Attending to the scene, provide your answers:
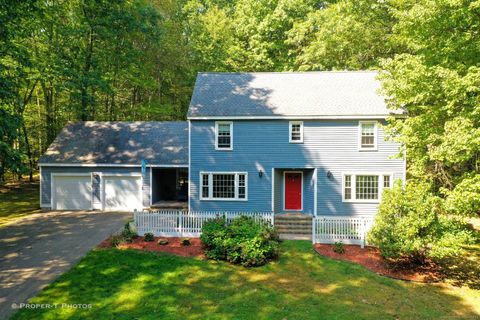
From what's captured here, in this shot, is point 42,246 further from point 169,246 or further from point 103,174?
point 103,174

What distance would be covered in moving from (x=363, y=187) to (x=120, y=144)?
55.6ft

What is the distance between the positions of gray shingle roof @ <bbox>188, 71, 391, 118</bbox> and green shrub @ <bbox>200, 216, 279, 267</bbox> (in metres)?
6.95

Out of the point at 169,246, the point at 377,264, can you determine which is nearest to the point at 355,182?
the point at 377,264

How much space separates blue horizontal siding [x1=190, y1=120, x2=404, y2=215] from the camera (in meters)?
16.9

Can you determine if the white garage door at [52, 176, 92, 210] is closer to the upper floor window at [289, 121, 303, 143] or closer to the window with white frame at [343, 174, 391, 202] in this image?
the upper floor window at [289, 121, 303, 143]

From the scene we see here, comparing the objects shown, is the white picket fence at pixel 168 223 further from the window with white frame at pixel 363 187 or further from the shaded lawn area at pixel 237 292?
the window with white frame at pixel 363 187

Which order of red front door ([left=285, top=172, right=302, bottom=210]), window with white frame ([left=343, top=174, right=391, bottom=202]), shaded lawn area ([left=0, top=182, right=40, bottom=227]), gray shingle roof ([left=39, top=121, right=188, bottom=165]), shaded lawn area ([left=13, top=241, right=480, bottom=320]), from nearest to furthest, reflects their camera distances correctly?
shaded lawn area ([left=13, top=241, right=480, bottom=320]), window with white frame ([left=343, top=174, right=391, bottom=202]), red front door ([left=285, top=172, right=302, bottom=210]), shaded lawn area ([left=0, top=182, right=40, bottom=227]), gray shingle roof ([left=39, top=121, right=188, bottom=165])

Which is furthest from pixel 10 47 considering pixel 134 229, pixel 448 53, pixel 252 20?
pixel 252 20

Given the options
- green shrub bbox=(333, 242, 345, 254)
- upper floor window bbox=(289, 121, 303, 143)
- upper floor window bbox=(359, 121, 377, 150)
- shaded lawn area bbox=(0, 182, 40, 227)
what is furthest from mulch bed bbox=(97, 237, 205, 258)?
upper floor window bbox=(359, 121, 377, 150)

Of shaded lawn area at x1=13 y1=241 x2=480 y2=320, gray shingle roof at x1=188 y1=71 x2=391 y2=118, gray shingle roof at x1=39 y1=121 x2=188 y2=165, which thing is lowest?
shaded lawn area at x1=13 y1=241 x2=480 y2=320

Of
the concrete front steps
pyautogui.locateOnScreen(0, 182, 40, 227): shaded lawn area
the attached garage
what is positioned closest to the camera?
the concrete front steps

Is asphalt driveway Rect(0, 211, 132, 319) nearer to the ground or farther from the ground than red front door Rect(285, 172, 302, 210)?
nearer to the ground

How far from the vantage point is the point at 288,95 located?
18.3m

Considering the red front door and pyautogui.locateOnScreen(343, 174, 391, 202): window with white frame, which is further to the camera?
the red front door
